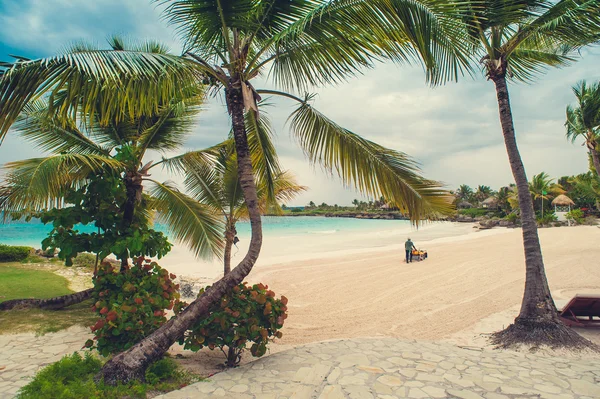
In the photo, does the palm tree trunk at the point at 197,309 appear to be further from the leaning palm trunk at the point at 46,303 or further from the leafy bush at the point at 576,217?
the leafy bush at the point at 576,217

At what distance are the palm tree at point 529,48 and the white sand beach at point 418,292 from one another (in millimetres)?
919

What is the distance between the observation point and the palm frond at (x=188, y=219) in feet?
25.2

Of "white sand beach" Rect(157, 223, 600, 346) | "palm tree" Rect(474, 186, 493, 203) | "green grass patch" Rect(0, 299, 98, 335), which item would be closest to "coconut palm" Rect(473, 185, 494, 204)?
"palm tree" Rect(474, 186, 493, 203)

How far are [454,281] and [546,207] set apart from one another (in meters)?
37.4

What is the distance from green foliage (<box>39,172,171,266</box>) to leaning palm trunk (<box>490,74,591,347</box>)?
5.87 m

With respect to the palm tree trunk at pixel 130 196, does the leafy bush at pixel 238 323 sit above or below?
below

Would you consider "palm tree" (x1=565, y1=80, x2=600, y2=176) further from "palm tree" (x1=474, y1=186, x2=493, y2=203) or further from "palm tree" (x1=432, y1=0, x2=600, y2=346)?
"palm tree" (x1=474, y1=186, x2=493, y2=203)

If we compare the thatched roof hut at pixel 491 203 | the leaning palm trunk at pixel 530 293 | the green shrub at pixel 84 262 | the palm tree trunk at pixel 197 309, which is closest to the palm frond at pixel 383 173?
the palm tree trunk at pixel 197 309

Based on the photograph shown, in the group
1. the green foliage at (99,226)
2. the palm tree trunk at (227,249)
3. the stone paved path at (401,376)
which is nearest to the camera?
the stone paved path at (401,376)

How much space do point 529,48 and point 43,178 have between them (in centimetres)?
830

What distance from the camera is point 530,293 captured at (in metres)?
5.95

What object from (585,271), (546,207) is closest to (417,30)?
(585,271)

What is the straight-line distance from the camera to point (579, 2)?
5.23 metres

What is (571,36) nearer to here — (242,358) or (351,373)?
(351,373)
